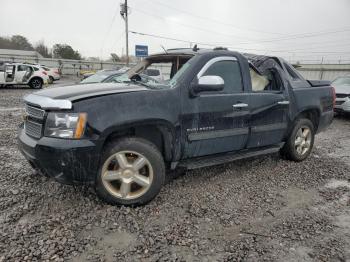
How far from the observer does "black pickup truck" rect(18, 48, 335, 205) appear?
9.90 ft

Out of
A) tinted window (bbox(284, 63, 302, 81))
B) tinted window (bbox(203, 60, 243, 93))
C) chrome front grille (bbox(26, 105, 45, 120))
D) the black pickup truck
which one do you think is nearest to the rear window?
the black pickup truck

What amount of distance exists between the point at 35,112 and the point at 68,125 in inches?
22.5

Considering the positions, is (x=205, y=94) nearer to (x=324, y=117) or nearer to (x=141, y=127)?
(x=141, y=127)

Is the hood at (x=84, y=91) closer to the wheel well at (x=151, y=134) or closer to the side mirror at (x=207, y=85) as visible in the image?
the wheel well at (x=151, y=134)

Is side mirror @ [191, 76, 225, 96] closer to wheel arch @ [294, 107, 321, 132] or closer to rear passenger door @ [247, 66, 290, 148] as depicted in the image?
rear passenger door @ [247, 66, 290, 148]

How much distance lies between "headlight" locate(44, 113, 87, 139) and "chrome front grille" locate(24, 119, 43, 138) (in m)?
0.22

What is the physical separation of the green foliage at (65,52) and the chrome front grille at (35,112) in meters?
57.3

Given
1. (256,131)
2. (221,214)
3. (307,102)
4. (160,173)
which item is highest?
(307,102)

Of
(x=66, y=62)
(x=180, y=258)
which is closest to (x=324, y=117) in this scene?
(x=180, y=258)

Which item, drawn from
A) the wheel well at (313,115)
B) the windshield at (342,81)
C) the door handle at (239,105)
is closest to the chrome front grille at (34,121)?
the door handle at (239,105)

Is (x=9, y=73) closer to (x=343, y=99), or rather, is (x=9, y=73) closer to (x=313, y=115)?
(x=343, y=99)

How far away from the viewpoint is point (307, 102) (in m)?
5.09

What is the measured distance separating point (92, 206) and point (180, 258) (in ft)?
4.17

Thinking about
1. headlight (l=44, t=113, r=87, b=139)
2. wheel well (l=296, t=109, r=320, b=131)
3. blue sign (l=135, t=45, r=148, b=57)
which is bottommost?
wheel well (l=296, t=109, r=320, b=131)
